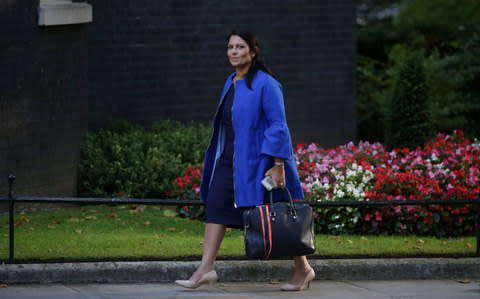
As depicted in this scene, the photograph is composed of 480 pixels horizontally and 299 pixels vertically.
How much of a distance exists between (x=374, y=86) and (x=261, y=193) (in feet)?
30.9

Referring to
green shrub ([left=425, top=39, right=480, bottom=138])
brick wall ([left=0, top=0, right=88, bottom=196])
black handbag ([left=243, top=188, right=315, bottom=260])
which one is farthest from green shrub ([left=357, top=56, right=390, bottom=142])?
black handbag ([left=243, top=188, right=315, bottom=260])

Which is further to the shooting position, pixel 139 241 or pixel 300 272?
pixel 139 241

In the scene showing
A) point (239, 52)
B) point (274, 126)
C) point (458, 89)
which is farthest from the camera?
point (458, 89)

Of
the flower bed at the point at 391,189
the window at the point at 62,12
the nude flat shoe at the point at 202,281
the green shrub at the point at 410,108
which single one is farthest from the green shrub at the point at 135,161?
the nude flat shoe at the point at 202,281

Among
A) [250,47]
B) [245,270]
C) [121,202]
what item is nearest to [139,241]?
[121,202]

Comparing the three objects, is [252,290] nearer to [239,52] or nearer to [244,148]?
[244,148]

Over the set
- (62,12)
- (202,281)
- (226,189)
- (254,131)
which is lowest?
Result: (202,281)

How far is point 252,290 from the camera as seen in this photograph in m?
6.59

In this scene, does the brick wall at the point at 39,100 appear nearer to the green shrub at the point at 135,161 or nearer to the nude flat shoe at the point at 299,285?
the green shrub at the point at 135,161

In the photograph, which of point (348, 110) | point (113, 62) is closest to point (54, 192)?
point (113, 62)

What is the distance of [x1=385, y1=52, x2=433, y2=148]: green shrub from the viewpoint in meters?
11.3

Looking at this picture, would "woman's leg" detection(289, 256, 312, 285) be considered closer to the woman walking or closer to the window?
the woman walking

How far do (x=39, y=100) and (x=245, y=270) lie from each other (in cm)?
351

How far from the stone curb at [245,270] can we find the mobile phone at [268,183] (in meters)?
1.08
